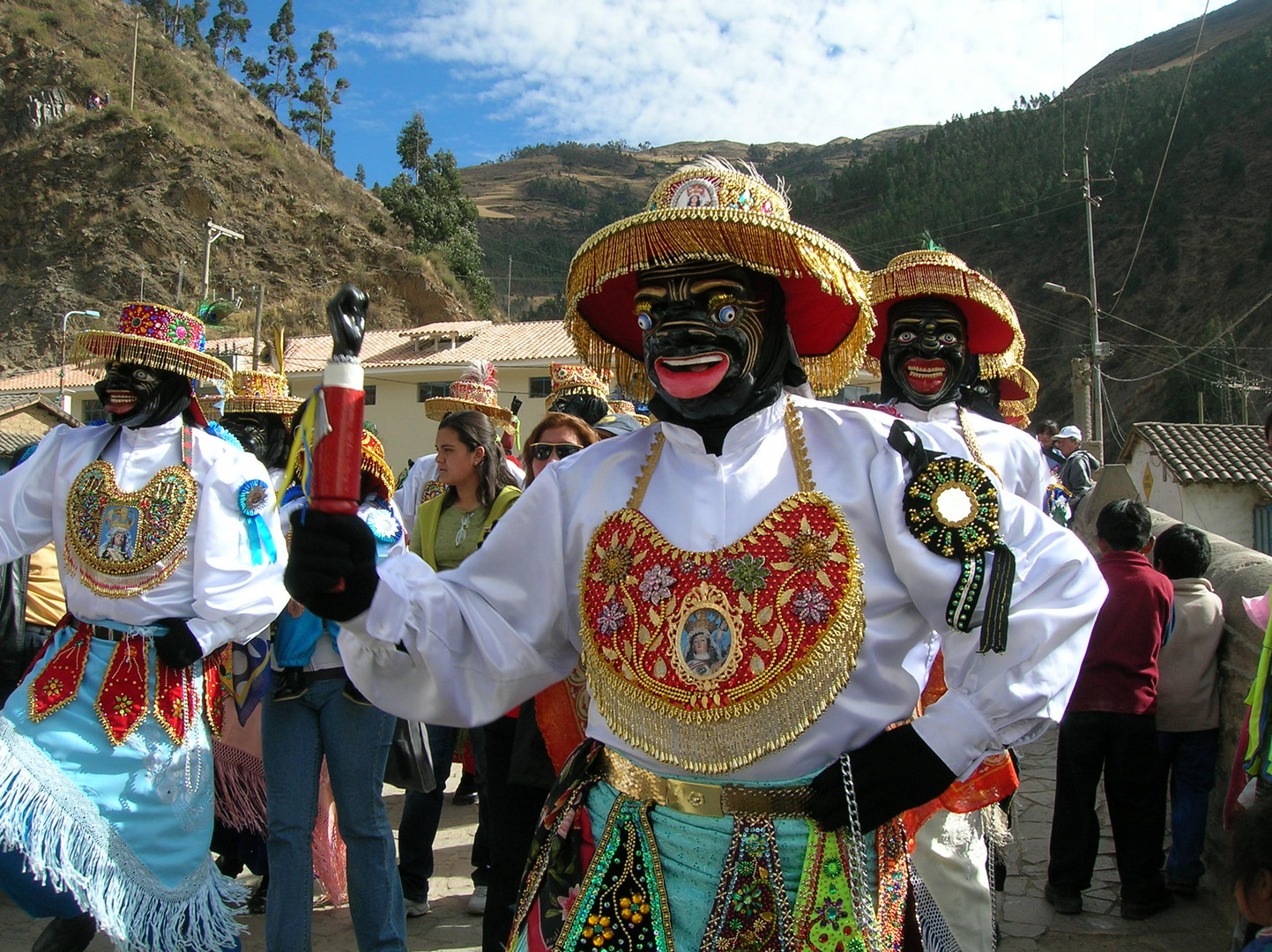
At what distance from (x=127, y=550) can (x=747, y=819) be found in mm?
2848

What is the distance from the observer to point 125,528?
3.84 metres

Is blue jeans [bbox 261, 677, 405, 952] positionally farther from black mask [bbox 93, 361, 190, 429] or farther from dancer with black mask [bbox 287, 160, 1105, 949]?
dancer with black mask [bbox 287, 160, 1105, 949]

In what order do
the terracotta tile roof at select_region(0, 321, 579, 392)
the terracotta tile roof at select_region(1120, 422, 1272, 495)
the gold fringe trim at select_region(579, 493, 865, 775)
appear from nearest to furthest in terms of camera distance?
the gold fringe trim at select_region(579, 493, 865, 775) → the terracotta tile roof at select_region(1120, 422, 1272, 495) → the terracotta tile roof at select_region(0, 321, 579, 392)

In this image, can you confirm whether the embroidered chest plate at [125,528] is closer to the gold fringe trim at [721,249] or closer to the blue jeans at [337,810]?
the blue jeans at [337,810]

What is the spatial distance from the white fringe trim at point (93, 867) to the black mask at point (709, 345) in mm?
2651

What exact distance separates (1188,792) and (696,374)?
4075 millimetres

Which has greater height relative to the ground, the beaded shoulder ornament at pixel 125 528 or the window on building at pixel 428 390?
the window on building at pixel 428 390

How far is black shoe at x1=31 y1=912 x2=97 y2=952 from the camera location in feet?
11.7

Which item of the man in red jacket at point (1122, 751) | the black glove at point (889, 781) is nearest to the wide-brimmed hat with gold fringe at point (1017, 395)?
the man in red jacket at point (1122, 751)

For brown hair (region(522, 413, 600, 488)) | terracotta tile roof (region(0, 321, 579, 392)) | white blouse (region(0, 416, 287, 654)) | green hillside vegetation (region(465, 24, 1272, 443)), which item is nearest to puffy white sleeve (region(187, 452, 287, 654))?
white blouse (region(0, 416, 287, 654))

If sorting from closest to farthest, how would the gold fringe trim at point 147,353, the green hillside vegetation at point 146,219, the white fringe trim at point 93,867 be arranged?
the white fringe trim at point 93,867, the gold fringe trim at point 147,353, the green hillside vegetation at point 146,219

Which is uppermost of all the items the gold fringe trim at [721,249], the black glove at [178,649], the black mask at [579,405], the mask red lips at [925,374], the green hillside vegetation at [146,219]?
the green hillside vegetation at [146,219]

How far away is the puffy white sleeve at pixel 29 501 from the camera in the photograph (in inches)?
158

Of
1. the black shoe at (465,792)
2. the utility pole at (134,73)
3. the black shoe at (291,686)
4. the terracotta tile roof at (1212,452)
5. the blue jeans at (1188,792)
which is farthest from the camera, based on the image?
the utility pole at (134,73)
